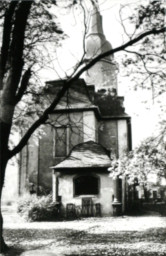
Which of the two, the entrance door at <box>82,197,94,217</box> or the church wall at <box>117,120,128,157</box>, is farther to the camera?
the church wall at <box>117,120,128,157</box>

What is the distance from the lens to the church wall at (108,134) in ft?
96.1

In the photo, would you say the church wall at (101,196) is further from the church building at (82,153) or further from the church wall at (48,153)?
the church wall at (48,153)

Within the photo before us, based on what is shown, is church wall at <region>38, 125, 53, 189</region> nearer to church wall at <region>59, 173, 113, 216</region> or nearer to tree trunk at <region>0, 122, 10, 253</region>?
church wall at <region>59, 173, 113, 216</region>

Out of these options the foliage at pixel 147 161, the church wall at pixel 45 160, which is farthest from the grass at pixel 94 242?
the church wall at pixel 45 160

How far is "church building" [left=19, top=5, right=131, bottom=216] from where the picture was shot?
65.9 ft

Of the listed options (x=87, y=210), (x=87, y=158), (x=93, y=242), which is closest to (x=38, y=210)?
(x=87, y=210)

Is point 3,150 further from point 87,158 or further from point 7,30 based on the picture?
point 87,158

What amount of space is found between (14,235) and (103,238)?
11.9 ft

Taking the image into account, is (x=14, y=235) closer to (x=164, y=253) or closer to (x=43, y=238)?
(x=43, y=238)

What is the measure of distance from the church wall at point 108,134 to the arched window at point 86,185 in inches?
332

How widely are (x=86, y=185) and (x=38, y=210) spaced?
4271mm

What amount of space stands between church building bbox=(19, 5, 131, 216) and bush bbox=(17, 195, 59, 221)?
3.57 ft

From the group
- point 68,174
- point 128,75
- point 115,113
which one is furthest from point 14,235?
point 115,113

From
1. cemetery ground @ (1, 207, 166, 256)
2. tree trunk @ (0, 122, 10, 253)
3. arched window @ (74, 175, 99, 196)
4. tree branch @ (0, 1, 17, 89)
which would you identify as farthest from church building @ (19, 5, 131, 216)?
tree branch @ (0, 1, 17, 89)
